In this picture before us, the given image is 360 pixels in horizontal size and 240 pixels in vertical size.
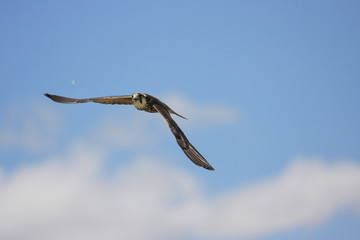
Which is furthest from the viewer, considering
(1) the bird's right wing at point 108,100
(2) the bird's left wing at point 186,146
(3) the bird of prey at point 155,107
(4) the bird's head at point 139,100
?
(1) the bird's right wing at point 108,100

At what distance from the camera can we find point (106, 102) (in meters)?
21.8

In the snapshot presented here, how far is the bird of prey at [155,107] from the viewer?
17406 mm

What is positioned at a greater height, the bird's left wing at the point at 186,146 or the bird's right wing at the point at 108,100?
the bird's right wing at the point at 108,100

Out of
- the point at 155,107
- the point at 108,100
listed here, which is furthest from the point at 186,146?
the point at 108,100

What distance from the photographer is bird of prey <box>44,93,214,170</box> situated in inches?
685

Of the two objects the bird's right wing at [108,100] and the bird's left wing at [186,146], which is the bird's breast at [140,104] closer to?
the bird's right wing at [108,100]

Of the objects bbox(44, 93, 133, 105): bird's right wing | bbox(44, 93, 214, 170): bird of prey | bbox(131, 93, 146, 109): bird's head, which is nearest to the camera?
bbox(44, 93, 214, 170): bird of prey

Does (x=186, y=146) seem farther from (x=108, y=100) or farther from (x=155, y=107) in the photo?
(x=108, y=100)

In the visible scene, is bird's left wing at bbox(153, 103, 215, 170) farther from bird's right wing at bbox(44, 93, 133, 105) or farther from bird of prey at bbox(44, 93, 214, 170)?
bird's right wing at bbox(44, 93, 133, 105)

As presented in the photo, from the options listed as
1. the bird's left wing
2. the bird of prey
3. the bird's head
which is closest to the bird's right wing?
the bird of prey

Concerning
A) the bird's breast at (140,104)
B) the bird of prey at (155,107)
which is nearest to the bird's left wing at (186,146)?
the bird of prey at (155,107)

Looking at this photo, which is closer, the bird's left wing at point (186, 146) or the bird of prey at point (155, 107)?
the bird's left wing at point (186, 146)

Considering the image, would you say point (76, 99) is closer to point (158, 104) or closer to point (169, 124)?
point (158, 104)

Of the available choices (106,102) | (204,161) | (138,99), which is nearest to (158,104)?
(138,99)
